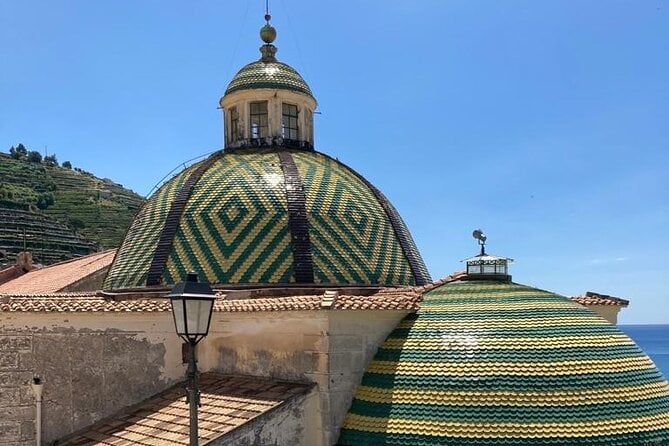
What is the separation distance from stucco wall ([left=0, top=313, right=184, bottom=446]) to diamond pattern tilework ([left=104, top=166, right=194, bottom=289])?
204 cm

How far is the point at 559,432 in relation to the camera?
7609 millimetres

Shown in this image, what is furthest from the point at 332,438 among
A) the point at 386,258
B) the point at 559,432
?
the point at 386,258

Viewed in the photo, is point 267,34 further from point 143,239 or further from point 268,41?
point 143,239

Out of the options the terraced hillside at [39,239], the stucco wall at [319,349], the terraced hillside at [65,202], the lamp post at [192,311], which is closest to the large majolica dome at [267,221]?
the stucco wall at [319,349]

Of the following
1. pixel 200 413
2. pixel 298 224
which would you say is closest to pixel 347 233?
pixel 298 224

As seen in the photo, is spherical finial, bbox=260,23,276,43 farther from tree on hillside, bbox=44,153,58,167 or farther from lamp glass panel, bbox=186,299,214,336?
tree on hillside, bbox=44,153,58,167

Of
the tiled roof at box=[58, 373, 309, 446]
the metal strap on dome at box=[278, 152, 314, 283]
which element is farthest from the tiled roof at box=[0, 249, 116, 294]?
the tiled roof at box=[58, 373, 309, 446]

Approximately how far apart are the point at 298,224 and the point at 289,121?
3733mm

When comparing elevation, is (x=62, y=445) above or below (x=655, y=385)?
below

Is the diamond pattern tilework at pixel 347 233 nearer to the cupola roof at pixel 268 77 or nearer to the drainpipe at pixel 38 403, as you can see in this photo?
the cupola roof at pixel 268 77

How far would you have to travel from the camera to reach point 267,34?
1594 cm

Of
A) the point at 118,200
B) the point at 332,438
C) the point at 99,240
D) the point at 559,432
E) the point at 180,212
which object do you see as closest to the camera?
the point at 559,432

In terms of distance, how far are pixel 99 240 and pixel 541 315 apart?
4687 cm

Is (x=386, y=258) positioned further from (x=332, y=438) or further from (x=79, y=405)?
(x=79, y=405)
